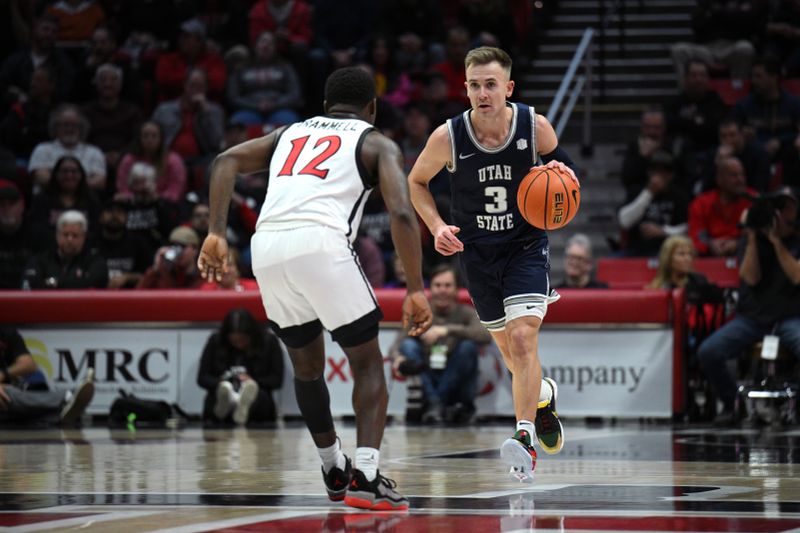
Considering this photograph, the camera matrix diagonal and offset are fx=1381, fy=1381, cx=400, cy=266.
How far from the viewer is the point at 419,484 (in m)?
6.53

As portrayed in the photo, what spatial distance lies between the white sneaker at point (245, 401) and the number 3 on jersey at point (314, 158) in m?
6.19

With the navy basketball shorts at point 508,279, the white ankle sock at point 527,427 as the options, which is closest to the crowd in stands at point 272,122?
the navy basketball shorts at point 508,279

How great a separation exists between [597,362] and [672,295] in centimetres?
86

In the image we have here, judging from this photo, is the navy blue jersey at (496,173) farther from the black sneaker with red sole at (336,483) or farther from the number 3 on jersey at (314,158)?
the black sneaker with red sole at (336,483)

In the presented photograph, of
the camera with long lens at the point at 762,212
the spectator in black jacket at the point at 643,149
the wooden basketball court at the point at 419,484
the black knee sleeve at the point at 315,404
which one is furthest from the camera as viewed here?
the spectator in black jacket at the point at 643,149

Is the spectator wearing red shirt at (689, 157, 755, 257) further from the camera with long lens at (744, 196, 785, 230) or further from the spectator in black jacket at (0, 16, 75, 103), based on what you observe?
the spectator in black jacket at (0, 16, 75, 103)

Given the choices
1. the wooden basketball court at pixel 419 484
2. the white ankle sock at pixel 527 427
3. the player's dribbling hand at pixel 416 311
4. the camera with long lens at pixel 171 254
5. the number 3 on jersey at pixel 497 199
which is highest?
the camera with long lens at pixel 171 254

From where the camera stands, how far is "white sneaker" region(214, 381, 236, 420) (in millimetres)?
11859

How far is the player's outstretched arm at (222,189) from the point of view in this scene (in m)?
5.76

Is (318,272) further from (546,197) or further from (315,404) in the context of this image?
(546,197)

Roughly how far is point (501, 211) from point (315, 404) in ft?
5.66

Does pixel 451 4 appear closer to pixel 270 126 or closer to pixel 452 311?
pixel 270 126

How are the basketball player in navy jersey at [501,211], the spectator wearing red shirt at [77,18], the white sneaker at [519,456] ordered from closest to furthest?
the white sneaker at [519,456] < the basketball player in navy jersey at [501,211] < the spectator wearing red shirt at [77,18]

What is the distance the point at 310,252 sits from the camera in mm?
5602
